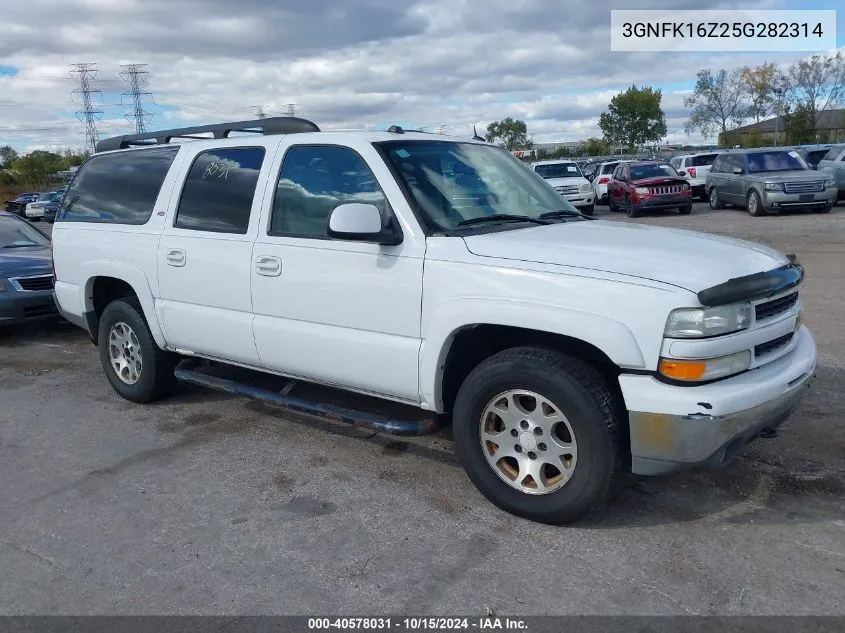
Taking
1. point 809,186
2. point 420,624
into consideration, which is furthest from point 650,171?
point 420,624

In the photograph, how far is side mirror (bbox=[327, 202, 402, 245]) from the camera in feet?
12.8

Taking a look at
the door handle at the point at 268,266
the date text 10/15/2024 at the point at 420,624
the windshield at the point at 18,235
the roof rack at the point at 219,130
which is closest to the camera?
the date text 10/15/2024 at the point at 420,624

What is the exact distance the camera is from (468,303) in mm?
3748

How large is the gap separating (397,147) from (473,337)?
3.94 feet

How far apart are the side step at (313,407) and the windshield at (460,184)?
1081 mm

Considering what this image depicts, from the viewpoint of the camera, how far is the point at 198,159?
5.30 m

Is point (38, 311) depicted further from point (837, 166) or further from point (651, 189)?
point (837, 166)

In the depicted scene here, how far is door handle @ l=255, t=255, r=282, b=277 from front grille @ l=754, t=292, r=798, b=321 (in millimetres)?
2629

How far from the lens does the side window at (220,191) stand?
485 centimetres

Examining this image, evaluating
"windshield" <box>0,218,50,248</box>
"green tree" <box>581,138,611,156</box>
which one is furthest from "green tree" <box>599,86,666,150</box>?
"windshield" <box>0,218,50,248</box>

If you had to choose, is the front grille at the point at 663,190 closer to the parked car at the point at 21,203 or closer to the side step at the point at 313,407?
the side step at the point at 313,407

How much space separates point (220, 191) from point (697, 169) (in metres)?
23.4

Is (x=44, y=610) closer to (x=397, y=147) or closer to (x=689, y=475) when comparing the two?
(x=397, y=147)

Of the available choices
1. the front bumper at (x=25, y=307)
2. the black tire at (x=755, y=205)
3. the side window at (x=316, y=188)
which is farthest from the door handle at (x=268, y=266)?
the black tire at (x=755, y=205)
